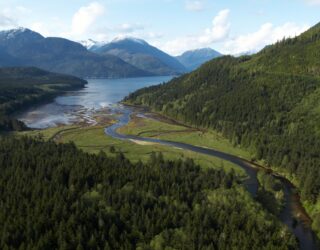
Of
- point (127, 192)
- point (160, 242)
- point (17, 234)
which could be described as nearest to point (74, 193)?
point (127, 192)

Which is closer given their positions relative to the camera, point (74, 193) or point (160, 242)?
point (160, 242)

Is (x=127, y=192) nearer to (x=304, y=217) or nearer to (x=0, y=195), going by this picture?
(x=0, y=195)

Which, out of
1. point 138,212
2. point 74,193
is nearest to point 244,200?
point 138,212

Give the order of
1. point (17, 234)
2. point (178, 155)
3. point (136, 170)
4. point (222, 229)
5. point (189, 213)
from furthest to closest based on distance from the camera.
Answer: point (178, 155)
point (136, 170)
point (189, 213)
point (222, 229)
point (17, 234)

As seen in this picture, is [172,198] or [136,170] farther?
[136,170]

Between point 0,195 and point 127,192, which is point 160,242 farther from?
point 0,195

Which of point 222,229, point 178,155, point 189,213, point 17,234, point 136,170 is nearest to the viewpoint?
point 17,234
